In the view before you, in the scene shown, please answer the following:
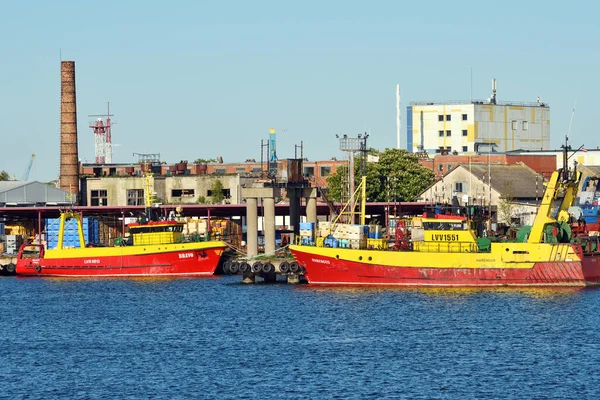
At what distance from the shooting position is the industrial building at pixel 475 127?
17038 cm

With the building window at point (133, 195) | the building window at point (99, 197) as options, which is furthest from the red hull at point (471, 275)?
the building window at point (99, 197)

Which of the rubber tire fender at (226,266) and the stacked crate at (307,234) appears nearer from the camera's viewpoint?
the stacked crate at (307,234)

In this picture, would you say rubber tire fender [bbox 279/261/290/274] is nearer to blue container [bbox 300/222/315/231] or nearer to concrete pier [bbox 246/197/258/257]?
blue container [bbox 300/222/315/231]

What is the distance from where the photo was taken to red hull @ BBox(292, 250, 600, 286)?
272 ft

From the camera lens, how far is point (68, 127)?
14212cm

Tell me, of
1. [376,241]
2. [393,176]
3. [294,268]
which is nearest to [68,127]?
[393,176]

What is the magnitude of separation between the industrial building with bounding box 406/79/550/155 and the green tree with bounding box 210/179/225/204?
131 ft

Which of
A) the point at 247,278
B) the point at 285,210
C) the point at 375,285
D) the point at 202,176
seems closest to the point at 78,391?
the point at 375,285

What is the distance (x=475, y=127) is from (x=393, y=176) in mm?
40629

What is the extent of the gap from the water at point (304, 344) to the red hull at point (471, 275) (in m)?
1.40

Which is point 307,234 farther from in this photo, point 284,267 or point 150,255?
point 150,255

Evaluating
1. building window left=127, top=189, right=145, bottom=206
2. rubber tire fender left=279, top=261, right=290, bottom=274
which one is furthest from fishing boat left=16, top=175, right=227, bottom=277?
building window left=127, top=189, right=145, bottom=206

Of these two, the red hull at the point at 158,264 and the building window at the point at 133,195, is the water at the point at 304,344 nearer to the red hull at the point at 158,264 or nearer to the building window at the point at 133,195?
the red hull at the point at 158,264

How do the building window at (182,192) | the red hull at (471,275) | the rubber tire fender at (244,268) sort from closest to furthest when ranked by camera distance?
the red hull at (471,275)
the rubber tire fender at (244,268)
the building window at (182,192)
